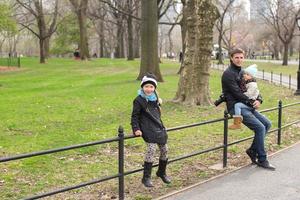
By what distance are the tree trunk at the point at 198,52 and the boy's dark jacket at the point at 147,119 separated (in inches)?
366

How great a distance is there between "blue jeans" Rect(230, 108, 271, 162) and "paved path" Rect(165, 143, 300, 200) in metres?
0.32

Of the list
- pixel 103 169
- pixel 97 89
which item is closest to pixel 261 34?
pixel 97 89

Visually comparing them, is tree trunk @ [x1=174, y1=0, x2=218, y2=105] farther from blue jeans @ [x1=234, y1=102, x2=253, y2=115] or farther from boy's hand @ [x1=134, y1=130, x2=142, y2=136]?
boy's hand @ [x1=134, y1=130, x2=142, y2=136]

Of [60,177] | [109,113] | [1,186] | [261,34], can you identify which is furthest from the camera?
[261,34]

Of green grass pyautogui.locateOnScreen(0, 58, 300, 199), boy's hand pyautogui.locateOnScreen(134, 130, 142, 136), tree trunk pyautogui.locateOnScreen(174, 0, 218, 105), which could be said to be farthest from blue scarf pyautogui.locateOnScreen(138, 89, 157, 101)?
tree trunk pyautogui.locateOnScreen(174, 0, 218, 105)

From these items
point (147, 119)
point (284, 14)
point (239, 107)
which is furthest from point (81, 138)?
point (284, 14)

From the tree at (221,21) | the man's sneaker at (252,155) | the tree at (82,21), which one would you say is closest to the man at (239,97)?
the man's sneaker at (252,155)

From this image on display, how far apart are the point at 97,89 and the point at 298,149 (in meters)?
13.7

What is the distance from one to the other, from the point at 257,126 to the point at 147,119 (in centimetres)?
229

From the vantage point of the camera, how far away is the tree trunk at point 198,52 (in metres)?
15.6

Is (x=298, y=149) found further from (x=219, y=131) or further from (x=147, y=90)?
(x=147, y=90)

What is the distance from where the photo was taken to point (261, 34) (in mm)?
91688

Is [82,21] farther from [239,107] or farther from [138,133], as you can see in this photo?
[138,133]

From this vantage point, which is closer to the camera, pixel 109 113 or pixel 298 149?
pixel 298 149
